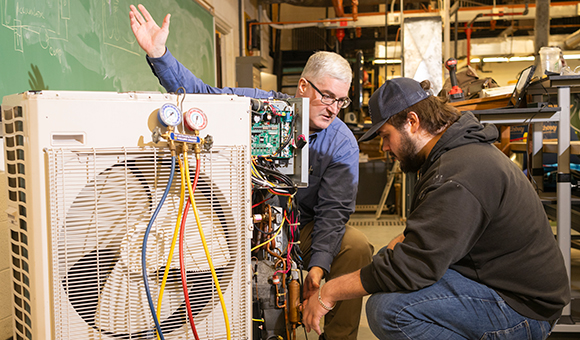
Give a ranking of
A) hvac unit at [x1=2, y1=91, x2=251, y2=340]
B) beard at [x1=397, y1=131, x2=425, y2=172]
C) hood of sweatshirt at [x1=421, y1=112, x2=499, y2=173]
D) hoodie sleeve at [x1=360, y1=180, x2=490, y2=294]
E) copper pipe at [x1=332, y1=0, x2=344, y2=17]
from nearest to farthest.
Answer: hvac unit at [x1=2, y1=91, x2=251, y2=340], hoodie sleeve at [x1=360, y1=180, x2=490, y2=294], hood of sweatshirt at [x1=421, y1=112, x2=499, y2=173], beard at [x1=397, y1=131, x2=425, y2=172], copper pipe at [x1=332, y1=0, x2=344, y2=17]

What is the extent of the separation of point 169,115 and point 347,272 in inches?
41.3

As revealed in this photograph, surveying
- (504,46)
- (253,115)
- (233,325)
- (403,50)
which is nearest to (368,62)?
(504,46)

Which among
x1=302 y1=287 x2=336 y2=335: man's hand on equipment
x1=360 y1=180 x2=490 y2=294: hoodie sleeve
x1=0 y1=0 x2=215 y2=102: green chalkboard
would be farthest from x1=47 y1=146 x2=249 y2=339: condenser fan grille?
x1=0 y1=0 x2=215 y2=102: green chalkboard

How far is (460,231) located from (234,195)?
556 mm

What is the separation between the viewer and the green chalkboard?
159 centimetres

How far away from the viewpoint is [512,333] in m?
1.05

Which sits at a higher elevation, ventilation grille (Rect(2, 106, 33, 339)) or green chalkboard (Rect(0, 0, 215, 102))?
green chalkboard (Rect(0, 0, 215, 102))

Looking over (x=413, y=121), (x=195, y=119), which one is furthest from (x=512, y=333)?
(x=195, y=119)

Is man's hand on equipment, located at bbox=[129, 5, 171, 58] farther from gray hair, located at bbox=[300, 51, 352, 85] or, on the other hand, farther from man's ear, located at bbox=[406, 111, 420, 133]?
man's ear, located at bbox=[406, 111, 420, 133]

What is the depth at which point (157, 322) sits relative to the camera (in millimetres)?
838

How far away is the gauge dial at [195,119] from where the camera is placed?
0.87 metres

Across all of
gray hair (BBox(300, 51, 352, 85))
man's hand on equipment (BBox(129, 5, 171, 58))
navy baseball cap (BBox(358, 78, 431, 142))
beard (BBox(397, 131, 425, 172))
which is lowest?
beard (BBox(397, 131, 425, 172))

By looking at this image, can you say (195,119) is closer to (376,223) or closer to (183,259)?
(183,259)

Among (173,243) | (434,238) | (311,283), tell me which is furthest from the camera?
(311,283)
